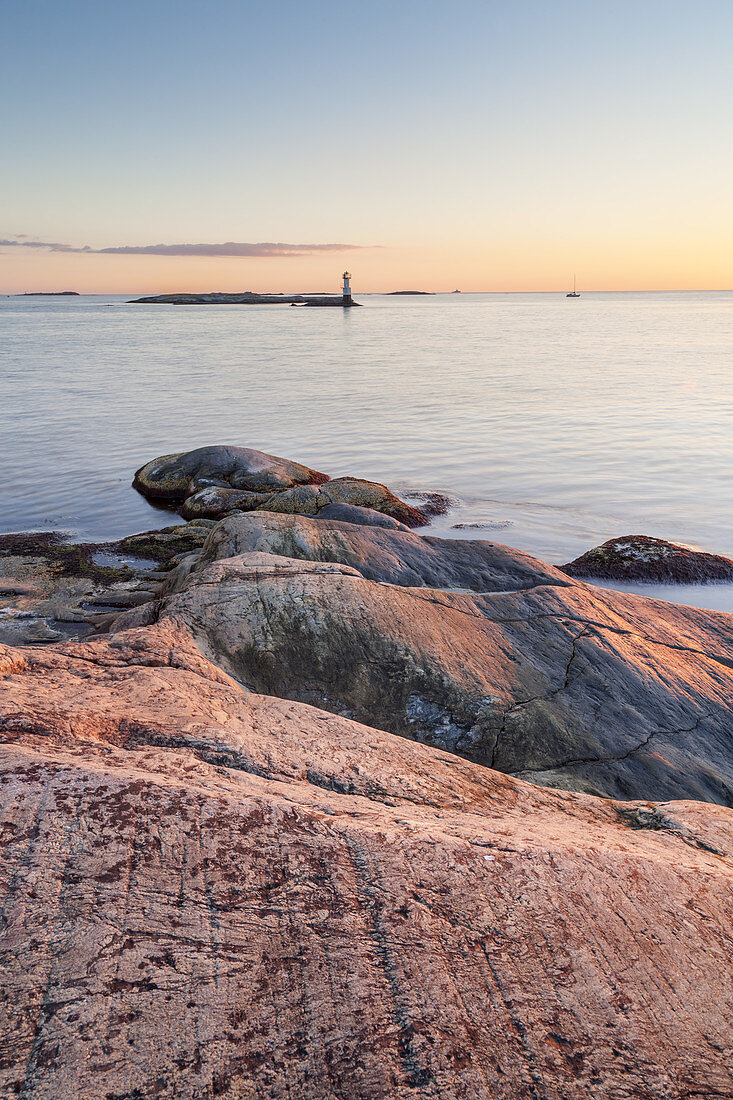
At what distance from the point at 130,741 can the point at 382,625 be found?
2552 millimetres

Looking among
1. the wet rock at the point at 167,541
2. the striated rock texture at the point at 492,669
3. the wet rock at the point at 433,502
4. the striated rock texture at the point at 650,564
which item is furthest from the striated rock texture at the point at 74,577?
the striated rock texture at the point at 650,564

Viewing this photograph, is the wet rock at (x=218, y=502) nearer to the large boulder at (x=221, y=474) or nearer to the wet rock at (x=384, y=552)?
the large boulder at (x=221, y=474)

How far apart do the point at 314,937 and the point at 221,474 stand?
13.7 metres

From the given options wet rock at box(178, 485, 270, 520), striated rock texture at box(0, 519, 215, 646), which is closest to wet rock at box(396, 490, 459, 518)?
wet rock at box(178, 485, 270, 520)

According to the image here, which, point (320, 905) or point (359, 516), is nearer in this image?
point (320, 905)

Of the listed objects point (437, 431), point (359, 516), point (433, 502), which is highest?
point (437, 431)

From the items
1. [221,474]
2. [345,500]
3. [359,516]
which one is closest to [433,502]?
[345,500]

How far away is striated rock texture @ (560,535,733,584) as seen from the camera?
10.6 meters

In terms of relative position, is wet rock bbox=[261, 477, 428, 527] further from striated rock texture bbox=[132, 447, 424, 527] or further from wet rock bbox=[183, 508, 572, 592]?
wet rock bbox=[183, 508, 572, 592]

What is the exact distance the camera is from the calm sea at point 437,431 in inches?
579

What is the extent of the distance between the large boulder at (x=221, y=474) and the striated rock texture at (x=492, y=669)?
9.04 metres

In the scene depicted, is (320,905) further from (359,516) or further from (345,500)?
(345,500)

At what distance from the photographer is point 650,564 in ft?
35.4

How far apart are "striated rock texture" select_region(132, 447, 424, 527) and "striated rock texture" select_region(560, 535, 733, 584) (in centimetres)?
377
